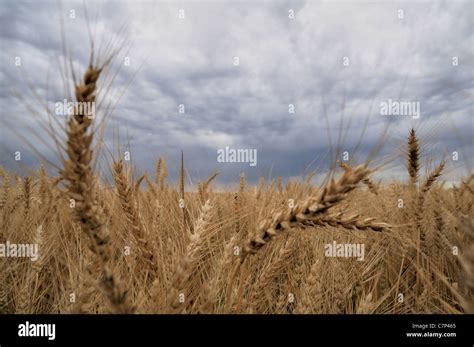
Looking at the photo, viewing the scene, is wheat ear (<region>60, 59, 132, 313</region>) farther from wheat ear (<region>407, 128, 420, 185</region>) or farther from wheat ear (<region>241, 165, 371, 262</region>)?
wheat ear (<region>407, 128, 420, 185</region>)

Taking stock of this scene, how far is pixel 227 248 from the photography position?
5.51ft

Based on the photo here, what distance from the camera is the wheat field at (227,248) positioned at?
118 centimetres

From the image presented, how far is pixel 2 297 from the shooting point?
2027mm

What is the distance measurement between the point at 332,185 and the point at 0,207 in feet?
9.25

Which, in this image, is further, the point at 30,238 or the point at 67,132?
the point at 30,238

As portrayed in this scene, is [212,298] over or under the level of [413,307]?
over
